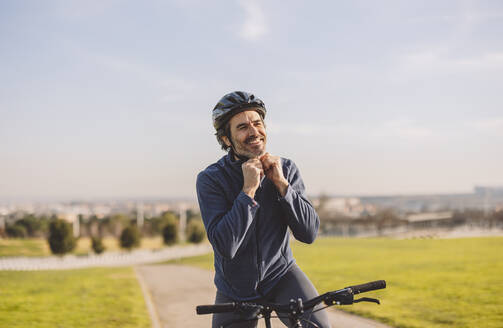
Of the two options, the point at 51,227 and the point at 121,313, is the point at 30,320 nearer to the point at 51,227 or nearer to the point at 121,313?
the point at 121,313

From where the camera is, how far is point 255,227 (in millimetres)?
2613

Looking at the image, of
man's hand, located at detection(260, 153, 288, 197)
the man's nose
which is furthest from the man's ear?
man's hand, located at detection(260, 153, 288, 197)

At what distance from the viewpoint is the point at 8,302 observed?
1048 cm

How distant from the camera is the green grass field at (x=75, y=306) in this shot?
8.28 metres

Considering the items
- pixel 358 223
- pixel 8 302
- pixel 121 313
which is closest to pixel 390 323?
pixel 121 313

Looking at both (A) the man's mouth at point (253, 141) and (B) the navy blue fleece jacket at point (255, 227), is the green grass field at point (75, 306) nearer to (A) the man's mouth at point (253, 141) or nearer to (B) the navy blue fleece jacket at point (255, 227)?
(B) the navy blue fleece jacket at point (255, 227)

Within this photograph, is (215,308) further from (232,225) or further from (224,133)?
(224,133)

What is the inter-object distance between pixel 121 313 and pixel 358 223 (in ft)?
246

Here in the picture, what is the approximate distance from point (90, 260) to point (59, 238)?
117 inches

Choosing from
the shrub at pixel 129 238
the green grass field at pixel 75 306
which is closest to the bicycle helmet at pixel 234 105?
the green grass field at pixel 75 306

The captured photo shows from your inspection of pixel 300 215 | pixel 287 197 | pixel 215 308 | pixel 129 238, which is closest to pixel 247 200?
pixel 287 197

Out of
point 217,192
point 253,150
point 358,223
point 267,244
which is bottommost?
point 358,223

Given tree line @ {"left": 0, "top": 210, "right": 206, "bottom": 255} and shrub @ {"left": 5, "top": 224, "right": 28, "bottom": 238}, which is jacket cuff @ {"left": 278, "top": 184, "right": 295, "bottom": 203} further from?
shrub @ {"left": 5, "top": 224, "right": 28, "bottom": 238}

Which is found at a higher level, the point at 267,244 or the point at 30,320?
the point at 267,244
